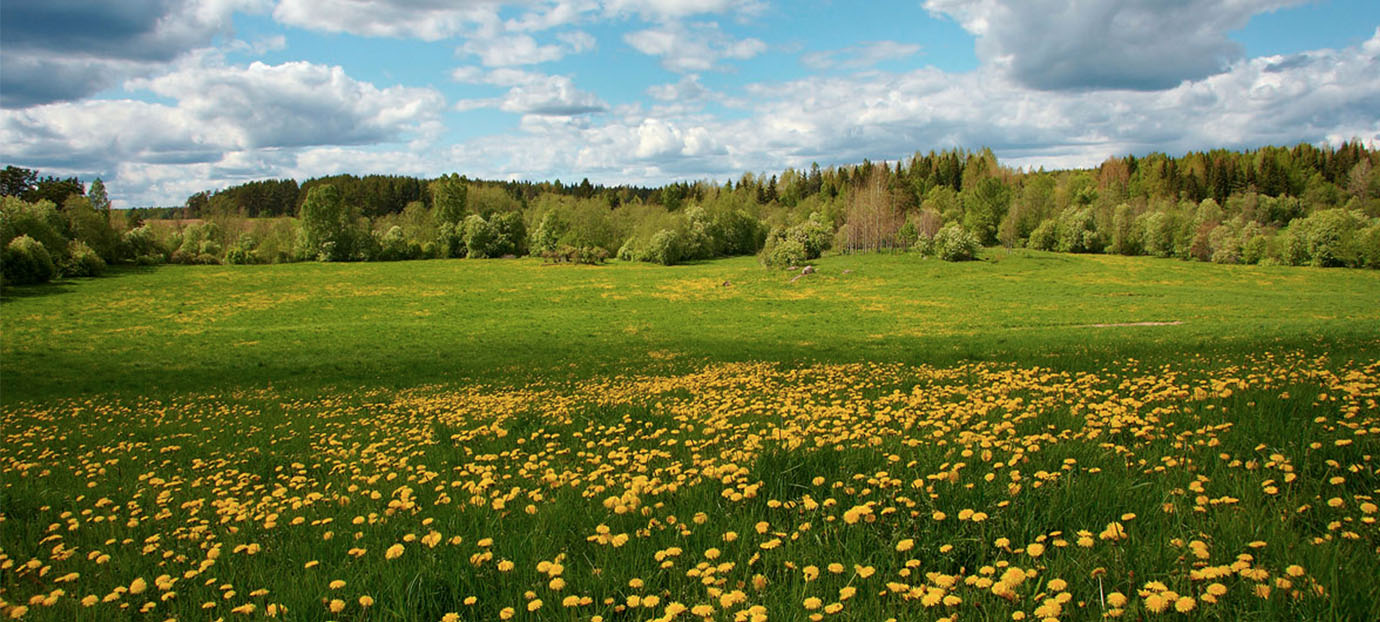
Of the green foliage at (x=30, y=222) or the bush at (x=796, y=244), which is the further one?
the bush at (x=796, y=244)

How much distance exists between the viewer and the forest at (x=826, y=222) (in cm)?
6284

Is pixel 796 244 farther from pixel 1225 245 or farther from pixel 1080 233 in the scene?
pixel 1080 233

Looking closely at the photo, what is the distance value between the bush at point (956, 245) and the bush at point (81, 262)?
274 feet

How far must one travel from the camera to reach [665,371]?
19.2 metres

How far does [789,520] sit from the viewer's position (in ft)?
14.8

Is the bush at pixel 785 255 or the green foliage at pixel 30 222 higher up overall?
the green foliage at pixel 30 222

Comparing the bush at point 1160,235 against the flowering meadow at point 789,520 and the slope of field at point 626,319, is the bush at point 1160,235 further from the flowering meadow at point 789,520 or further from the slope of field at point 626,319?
the flowering meadow at point 789,520

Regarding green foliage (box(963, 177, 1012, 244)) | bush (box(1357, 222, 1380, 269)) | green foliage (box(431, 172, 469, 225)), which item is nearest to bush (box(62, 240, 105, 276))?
green foliage (box(431, 172, 469, 225))

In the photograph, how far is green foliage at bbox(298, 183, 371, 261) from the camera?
3184 inches

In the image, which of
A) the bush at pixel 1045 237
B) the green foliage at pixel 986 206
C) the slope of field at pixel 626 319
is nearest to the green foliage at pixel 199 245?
the slope of field at pixel 626 319

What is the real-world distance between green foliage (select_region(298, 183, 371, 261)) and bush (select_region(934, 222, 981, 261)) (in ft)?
238

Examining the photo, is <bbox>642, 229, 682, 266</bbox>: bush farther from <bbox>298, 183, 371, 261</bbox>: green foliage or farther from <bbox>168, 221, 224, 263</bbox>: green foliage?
<bbox>168, 221, 224, 263</bbox>: green foliage

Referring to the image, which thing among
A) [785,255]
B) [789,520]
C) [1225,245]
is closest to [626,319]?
[785,255]

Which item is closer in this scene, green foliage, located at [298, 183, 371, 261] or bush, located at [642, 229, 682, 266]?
green foliage, located at [298, 183, 371, 261]
